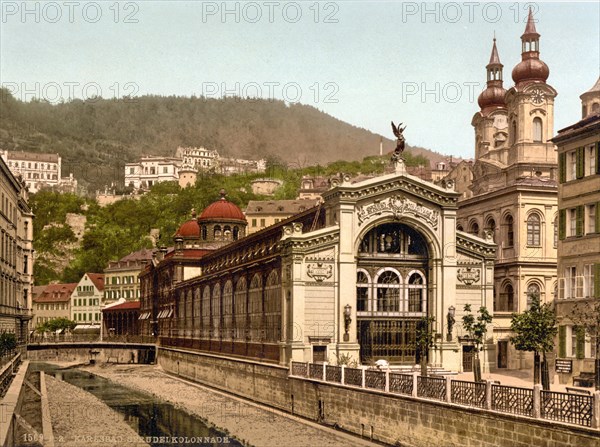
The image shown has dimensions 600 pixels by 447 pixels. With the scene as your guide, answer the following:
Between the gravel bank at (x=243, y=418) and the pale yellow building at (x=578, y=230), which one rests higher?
the pale yellow building at (x=578, y=230)

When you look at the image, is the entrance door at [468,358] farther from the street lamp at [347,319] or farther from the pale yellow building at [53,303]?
Result: the pale yellow building at [53,303]

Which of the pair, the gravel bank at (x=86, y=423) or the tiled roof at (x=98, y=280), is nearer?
the gravel bank at (x=86, y=423)

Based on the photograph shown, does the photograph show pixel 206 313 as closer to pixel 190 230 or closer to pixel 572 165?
pixel 190 230

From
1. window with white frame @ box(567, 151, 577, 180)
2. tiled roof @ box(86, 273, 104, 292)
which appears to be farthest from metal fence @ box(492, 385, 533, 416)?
tiled roof @ box(86, 273, 104, 292)

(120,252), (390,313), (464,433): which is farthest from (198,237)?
(120,252)

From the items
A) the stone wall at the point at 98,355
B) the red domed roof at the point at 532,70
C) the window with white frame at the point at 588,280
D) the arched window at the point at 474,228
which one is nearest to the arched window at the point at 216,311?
the arched window at the point at 474,228

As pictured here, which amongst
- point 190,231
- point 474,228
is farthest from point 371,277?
point 190,231
